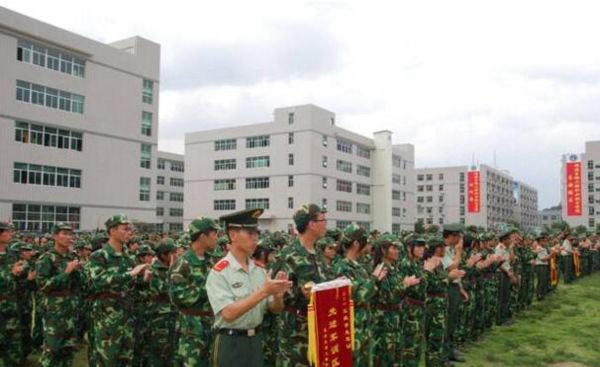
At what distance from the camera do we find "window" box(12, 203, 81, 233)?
3019 centimetres

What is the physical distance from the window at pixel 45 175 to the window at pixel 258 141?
23698 millimetres

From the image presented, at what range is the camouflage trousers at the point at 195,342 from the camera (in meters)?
4.54

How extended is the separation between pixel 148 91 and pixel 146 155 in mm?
4915

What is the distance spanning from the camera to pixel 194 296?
466 cm

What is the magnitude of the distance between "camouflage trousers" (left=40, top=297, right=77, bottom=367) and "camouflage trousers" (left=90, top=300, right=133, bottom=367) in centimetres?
64

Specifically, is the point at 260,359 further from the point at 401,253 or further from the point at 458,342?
the point at 458,342

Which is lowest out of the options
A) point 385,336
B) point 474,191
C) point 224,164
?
point 385,336

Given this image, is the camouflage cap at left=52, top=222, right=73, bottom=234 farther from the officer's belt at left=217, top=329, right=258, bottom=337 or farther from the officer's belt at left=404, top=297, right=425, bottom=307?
the officer's belt at left=404, top=297, right=425, bottom=307

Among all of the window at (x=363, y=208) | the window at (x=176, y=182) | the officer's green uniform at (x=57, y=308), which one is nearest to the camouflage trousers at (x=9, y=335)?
the officer's green uniform at (x=57, y=308)

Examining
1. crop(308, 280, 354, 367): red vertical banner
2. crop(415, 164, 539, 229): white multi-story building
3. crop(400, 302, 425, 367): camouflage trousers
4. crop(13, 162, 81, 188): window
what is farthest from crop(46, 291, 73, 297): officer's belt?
crop(415, 164, 539, 229): white multi-story building

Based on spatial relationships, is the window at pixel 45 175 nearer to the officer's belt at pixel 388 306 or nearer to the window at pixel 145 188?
the window at pixel 145 188

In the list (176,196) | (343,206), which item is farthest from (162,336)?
(176,196)

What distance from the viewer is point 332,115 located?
184ft

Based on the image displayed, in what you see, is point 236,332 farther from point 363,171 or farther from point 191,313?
point 363,171
